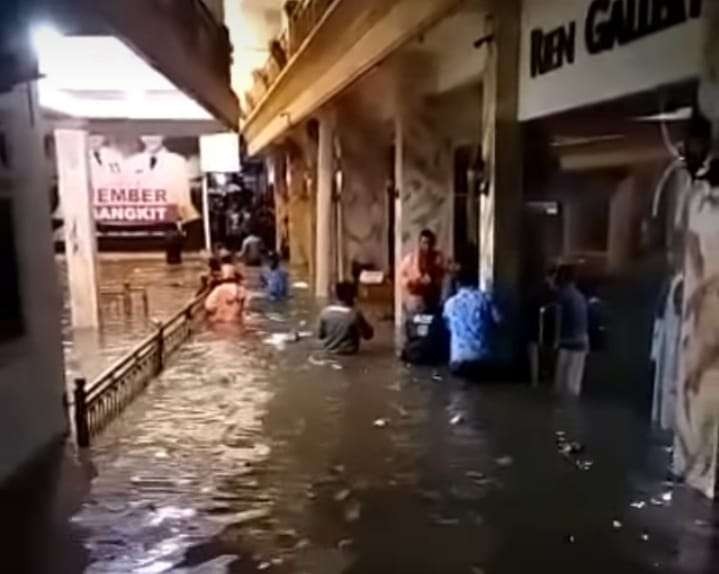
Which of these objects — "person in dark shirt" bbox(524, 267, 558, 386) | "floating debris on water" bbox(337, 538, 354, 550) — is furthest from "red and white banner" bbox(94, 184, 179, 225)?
"floating debris on water" bbox(337, 538, 354, 550)

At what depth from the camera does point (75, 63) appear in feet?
26.7

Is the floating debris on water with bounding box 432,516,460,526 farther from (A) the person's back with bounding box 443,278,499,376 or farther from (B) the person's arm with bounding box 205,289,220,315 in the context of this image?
(B) the person's arm with bounding box 205,289,220,315

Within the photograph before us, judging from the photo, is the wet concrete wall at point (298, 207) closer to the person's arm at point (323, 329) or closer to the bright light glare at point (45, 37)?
the person's arm at point (323, 329)

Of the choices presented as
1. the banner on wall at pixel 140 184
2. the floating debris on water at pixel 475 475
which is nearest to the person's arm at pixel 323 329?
the floating debris on water at pixel 475 475

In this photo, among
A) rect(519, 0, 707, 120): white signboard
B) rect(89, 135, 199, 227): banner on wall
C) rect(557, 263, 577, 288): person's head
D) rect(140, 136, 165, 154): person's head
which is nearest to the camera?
rect(519, 0, 707, 120): white signboard

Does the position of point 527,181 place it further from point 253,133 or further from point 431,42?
point 253,133

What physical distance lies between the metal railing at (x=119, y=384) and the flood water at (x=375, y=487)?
0.48 feet

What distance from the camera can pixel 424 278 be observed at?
36.7 feet

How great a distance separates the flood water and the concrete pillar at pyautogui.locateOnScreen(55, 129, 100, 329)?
15.6ft

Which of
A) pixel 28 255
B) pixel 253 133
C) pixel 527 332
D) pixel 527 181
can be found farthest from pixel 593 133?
pixel 253 133

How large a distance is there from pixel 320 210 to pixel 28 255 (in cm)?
954

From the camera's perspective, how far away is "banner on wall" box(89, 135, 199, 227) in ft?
73.3

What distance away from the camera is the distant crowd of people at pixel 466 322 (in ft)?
29.3

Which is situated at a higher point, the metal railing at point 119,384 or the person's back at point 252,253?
the person's back at point 252,253
